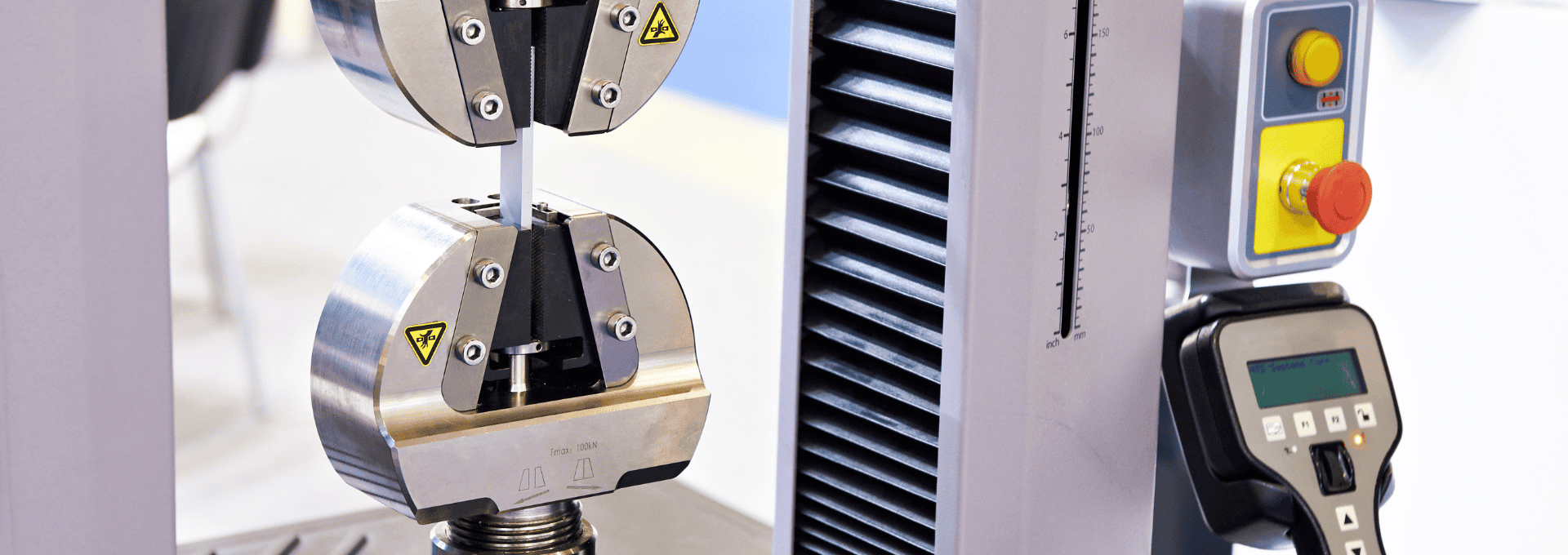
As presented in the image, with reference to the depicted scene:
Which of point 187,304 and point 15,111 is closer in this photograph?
point 15,111

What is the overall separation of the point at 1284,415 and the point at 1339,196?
0.16m

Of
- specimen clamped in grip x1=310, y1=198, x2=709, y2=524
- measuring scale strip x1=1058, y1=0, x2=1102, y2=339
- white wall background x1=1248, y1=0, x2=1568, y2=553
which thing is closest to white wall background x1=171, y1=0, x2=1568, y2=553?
white wall background x1=1248, y1=0, x2=1568, y2=553

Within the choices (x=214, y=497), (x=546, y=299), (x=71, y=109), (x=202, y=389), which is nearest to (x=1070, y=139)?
(x=546, y=299)

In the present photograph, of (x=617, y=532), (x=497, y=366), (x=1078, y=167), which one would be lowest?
(x=617, y=532)

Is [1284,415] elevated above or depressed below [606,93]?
below

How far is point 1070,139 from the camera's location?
960 mm

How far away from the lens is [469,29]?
71 cm

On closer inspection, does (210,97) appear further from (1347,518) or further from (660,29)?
(1347,518)

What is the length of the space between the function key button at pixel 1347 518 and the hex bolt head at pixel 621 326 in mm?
541

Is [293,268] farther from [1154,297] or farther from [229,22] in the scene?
[1154,297]

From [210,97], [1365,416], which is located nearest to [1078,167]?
[1365,416]

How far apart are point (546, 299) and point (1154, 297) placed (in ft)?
1.53

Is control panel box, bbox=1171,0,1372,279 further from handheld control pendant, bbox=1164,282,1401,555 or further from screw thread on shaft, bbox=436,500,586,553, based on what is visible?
screw thread on shaft, bbox=436,500,586,553

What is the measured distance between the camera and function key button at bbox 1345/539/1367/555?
1017mm
